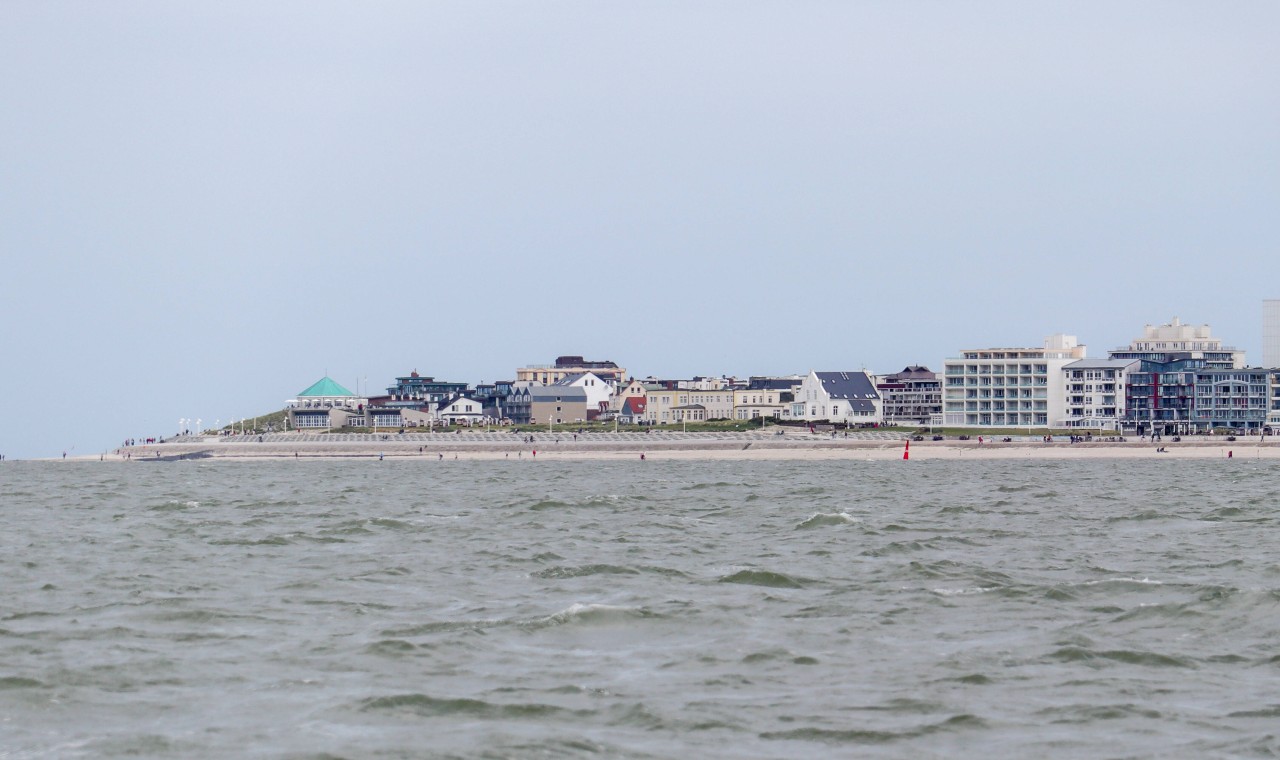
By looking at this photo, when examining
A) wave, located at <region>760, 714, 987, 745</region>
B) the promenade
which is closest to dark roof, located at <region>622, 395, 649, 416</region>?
the promenade

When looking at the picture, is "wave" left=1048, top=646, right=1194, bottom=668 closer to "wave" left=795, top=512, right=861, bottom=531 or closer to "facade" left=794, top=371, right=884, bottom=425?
"wave" left=795, top=512, right=861, bottom=531

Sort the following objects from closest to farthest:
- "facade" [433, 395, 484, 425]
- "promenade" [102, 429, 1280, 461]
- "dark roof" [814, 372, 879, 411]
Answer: "promenade" [102, 429, 1280, 461] < "dark roof" [814, 372, 879, 411] < "facade" [433, 395, 484, 425]

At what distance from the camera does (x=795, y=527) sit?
46.8 m

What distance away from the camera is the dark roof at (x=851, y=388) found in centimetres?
17375

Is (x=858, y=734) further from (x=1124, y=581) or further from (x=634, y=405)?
(x=634, y=405)

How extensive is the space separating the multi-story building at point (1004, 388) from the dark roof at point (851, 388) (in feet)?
29.5

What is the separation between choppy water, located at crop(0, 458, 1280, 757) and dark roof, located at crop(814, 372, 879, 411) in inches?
4842

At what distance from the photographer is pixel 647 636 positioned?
25.0 m

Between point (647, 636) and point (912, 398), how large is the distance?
158m

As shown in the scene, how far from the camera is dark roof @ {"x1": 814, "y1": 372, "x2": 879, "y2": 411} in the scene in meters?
174

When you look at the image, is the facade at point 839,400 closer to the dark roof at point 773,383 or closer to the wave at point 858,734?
the dark roof at point 773,383

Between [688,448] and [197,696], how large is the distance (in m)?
117

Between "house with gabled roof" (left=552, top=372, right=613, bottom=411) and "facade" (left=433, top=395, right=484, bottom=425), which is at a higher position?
"house with gabled roof" (left=552, top=372, right=613, bottom=411)

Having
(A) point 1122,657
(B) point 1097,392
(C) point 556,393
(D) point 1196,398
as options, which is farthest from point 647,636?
(C) point 556,393
